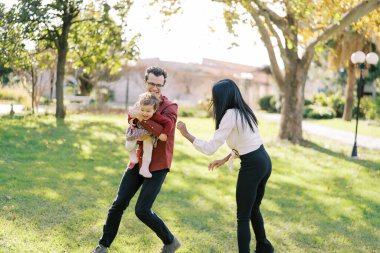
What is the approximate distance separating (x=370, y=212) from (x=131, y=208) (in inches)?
143

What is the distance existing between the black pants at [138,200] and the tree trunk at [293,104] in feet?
37.2

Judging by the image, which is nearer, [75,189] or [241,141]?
[241,141]

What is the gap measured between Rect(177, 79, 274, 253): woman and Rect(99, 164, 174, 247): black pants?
0.53m

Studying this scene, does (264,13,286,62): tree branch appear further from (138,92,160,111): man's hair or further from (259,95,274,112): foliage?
(259,95,274,112): foliage

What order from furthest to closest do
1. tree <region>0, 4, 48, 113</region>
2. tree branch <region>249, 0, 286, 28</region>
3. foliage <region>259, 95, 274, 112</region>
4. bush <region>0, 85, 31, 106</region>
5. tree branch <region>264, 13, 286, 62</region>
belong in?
foliage <region>259, 95, 274, 112</region> < bush <region>0, 85, 31, 106</region> < tree <region>0, 4, 48, 113</region> < tree branch <region>249, 0, 286, 28</region> < tree branch <region>264, 13, 286, 62</region>

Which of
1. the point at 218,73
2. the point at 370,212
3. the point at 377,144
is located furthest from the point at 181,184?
the point at 218,73

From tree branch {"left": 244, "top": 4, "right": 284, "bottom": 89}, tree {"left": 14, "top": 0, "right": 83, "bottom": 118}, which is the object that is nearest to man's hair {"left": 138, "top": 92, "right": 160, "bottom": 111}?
tree branch {"left": 244, "top": 4, "right": 284, "bottom": 89}

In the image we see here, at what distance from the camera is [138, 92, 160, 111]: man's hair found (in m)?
4.28

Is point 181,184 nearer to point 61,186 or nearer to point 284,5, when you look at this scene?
point 61,186

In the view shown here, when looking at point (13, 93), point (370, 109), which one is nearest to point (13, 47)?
point (13, 93)

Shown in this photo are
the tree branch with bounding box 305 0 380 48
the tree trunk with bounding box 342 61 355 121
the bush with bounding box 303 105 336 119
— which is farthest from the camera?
the bush with bounding box 303 105 336 119

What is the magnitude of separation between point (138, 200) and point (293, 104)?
11.6 m

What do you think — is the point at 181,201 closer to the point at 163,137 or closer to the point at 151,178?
the point at 151,178

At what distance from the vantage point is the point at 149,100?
4281 millimetres
